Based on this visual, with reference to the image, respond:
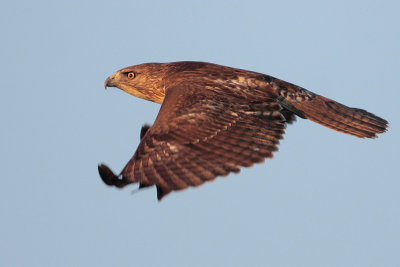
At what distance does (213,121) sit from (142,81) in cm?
309

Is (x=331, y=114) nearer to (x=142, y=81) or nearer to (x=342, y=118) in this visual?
(x=342, y=118)

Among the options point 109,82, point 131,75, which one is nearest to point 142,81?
point 131,75

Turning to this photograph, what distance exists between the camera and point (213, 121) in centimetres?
1125

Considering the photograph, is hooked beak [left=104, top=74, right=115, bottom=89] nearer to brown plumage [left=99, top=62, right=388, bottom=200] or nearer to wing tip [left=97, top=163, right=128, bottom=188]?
brown plumage [left=99, top=62, right=388, bottom=200]

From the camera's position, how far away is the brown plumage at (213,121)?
1039 cm

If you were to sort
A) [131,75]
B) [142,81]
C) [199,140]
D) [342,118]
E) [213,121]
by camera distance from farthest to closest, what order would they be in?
[131,75]
[142,81]
[342,118]
[213,121]
[199,140]

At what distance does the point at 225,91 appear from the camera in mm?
12094

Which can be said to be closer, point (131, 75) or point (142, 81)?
point (142, 81)

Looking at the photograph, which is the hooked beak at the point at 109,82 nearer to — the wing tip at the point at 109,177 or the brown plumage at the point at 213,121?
the brown plumage at the point at 213,121

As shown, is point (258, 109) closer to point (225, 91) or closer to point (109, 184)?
point (225, 91)

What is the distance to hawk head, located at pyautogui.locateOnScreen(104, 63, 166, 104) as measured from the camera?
13.7 meters

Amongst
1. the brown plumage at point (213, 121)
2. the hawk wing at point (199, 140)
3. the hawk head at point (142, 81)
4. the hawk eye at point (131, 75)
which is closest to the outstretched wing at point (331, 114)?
the brown plumage at point (213, 121)

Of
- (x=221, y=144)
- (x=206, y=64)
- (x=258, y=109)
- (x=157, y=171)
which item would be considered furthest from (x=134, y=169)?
(x=206, y=64)

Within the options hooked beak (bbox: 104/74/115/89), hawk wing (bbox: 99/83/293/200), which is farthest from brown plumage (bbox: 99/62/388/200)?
hooked beak (bbox: 104/74/115/89)
